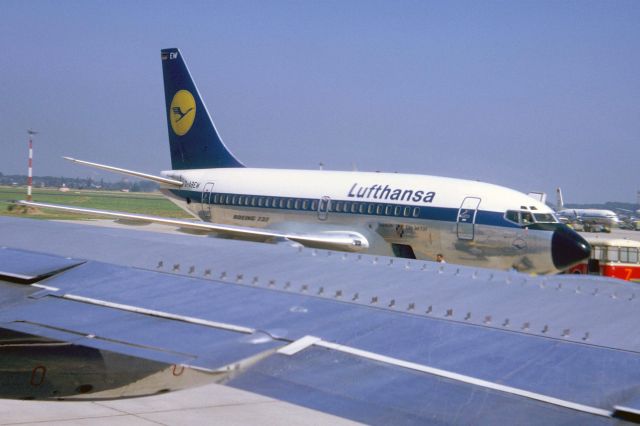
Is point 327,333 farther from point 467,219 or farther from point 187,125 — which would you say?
point 187,125

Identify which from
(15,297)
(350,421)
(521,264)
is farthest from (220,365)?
(521,264)

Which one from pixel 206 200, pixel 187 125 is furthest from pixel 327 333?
pixel 187 125

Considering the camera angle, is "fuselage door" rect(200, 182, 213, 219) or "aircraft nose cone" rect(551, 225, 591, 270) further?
"fuselage door" rect(200, 182, 213, 219)

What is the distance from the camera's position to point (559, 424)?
268 cm

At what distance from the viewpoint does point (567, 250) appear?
61.5 feet

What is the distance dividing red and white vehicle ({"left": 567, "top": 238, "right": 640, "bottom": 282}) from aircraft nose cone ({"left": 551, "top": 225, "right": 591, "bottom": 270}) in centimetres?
616

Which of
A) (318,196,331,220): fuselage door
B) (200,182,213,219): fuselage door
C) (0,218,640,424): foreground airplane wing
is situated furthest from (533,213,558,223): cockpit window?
(0,218,640,424): foreground airplane wing

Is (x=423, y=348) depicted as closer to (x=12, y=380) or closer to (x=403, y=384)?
(x=403, y=384)

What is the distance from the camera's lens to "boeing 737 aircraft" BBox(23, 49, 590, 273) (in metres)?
19.2

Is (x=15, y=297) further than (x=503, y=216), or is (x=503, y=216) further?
(x=503, y=216)

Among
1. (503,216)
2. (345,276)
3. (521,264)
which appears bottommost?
(521,264)

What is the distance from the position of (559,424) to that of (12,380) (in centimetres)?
307

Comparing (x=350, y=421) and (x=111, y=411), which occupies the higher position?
(x=350, y=421)

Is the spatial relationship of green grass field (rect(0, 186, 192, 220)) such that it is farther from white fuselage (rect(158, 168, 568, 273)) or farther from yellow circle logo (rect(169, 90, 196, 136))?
white fuselage (rect(158, 168, 568, 273))
